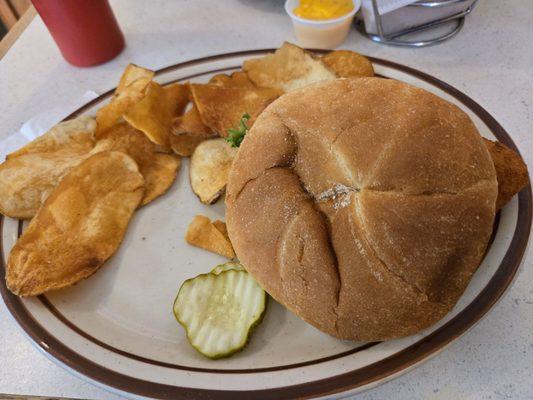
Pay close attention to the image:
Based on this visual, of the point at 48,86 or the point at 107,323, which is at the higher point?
the point at 48,86

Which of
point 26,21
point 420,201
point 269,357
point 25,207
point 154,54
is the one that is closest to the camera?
point 420,201

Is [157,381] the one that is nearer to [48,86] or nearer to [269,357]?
[269,357]

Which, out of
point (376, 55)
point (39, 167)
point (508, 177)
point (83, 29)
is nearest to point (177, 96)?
point (39, 167)

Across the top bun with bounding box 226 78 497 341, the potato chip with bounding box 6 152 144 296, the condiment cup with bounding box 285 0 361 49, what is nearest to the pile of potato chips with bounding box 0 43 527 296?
the potato chip with bounding box 6 152 144 296

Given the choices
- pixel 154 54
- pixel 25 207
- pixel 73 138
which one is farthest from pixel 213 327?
pixel 154 54

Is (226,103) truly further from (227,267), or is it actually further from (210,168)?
(227,267)

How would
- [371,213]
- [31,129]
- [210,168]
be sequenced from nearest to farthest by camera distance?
1. [371,213]
2. [210,168]
3. [31,129]

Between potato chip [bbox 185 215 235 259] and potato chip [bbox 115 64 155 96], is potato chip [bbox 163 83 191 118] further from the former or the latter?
potato chip [bbox 185 215 235 259]
